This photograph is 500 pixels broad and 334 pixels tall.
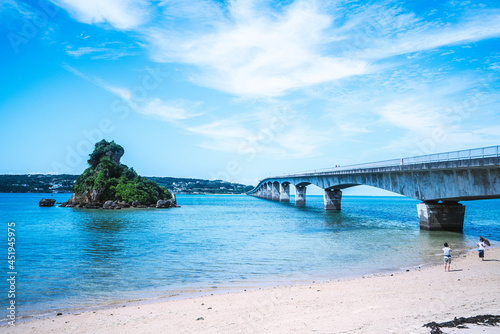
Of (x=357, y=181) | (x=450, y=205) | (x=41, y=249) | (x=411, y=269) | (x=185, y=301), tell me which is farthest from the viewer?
(x=357, y=181)

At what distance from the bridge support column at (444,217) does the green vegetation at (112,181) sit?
71.5 m

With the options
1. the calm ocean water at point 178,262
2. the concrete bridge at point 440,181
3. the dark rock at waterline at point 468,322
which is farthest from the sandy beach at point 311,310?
the concrete bridge at point 440,181

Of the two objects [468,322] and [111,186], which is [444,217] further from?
[111,186]

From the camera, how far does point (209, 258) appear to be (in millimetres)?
21062

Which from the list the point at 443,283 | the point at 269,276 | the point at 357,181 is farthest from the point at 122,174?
the point at 443,283

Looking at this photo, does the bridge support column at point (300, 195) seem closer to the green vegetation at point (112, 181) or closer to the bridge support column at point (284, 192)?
the bridge support column at point (284, 192)

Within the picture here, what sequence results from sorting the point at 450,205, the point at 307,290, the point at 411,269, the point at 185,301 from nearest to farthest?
1. the point at 185,301
2. the point at 307,290
3. the point at 411,269
4. the point at 450,205

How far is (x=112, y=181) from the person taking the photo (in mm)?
85375

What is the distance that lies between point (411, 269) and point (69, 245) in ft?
85.6

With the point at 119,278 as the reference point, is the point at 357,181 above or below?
above

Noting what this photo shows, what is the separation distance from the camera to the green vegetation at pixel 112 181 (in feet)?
276

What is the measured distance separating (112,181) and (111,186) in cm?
139

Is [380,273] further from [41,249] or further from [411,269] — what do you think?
[41,249]

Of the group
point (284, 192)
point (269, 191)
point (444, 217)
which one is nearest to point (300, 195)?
point (284, 192)
